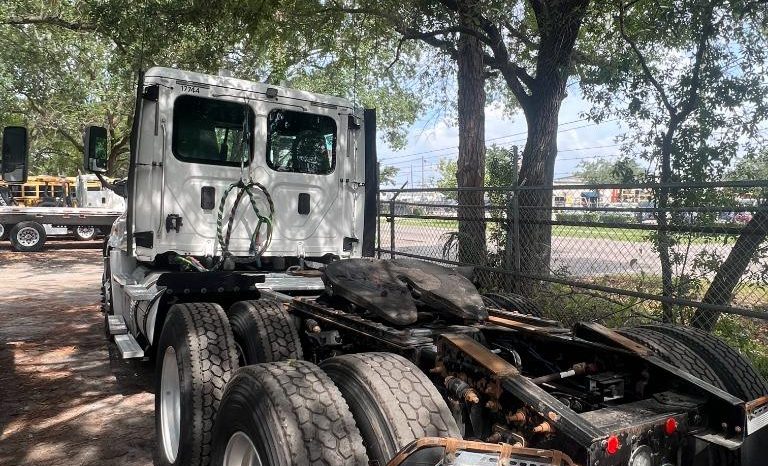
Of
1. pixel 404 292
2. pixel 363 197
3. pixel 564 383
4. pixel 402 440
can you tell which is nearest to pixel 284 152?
pixel 363 197

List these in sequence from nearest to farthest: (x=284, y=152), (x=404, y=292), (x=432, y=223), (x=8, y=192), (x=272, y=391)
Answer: (x=272, y=391), (x=404, y=292), (x=284, y=152), (x=432, y=223), (x=8, y=192)

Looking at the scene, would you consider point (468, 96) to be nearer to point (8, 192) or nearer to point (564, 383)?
point (564, 383)

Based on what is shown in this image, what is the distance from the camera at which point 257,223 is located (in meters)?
5.30

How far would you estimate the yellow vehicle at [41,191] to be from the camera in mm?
24578

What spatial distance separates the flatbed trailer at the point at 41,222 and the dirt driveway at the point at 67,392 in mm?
10508

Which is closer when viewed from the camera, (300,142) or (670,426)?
(670,426)

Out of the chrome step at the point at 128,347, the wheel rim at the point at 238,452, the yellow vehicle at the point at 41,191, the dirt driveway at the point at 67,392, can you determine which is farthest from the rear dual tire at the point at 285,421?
the yellow vehicle at the point at 41,191

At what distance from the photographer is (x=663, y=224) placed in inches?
→ 232

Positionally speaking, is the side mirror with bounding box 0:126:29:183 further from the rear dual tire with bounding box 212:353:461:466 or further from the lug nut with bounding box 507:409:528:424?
the lug nut with bounding box 507:409:528:424

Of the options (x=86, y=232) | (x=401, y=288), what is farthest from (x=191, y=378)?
(x=86, y=232)

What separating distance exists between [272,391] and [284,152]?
3412 mm

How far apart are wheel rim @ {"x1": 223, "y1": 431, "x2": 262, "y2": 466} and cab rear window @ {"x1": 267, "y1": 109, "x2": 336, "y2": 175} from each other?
320cm

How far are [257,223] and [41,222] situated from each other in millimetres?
17548

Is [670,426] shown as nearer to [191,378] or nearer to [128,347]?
[191,378]
